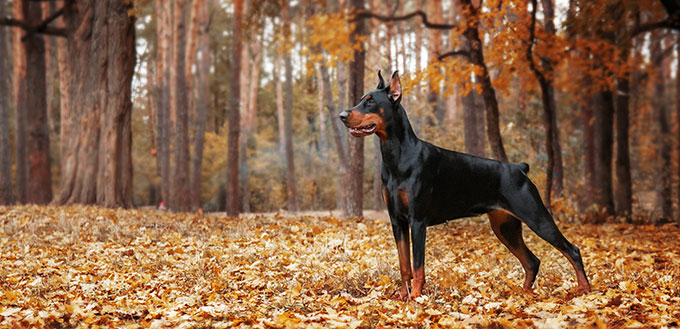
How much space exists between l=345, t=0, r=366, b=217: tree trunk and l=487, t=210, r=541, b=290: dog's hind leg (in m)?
6.20

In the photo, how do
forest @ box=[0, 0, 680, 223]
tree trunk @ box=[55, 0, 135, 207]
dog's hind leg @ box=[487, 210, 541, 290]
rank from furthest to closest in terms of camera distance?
tree trunk @ box=[55, 0, 135, 207] → forest @ box=[0, 0, 680, 223] → dog's hind leg @ box=[487, 210, 541, 290]

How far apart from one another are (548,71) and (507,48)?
3042 millimetres

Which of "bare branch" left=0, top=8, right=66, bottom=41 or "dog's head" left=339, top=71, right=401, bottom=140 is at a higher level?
"bare branch" left=0, top=8, right=66, bottom=41

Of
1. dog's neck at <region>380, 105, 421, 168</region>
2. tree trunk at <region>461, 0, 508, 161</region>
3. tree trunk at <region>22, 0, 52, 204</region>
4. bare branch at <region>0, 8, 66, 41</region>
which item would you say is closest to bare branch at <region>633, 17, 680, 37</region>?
tree trunk at <region>461, 0, 508, 161</region>

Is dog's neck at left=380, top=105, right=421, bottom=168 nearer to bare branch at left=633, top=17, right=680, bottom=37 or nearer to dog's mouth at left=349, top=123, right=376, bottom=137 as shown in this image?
dog's mouth at left=349, top=123, right=376, bottom=137

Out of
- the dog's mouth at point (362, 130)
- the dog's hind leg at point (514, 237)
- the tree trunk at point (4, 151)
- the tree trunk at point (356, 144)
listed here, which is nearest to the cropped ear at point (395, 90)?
the dog's mouth at point (362, 130)

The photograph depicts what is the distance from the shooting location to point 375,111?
4191 mm

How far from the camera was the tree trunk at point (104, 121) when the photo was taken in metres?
12.5

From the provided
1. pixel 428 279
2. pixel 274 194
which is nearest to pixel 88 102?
pixel 428 279

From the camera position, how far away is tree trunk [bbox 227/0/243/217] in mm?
14633

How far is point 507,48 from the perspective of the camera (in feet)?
31.3

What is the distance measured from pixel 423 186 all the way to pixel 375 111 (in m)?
0.70

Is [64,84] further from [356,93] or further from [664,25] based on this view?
[664,25]

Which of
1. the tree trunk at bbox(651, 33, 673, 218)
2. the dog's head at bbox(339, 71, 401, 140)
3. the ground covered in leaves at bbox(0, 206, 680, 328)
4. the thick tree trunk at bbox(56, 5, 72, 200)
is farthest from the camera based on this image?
the thick tree trunk at bbox(56, 5, 72, 200)
